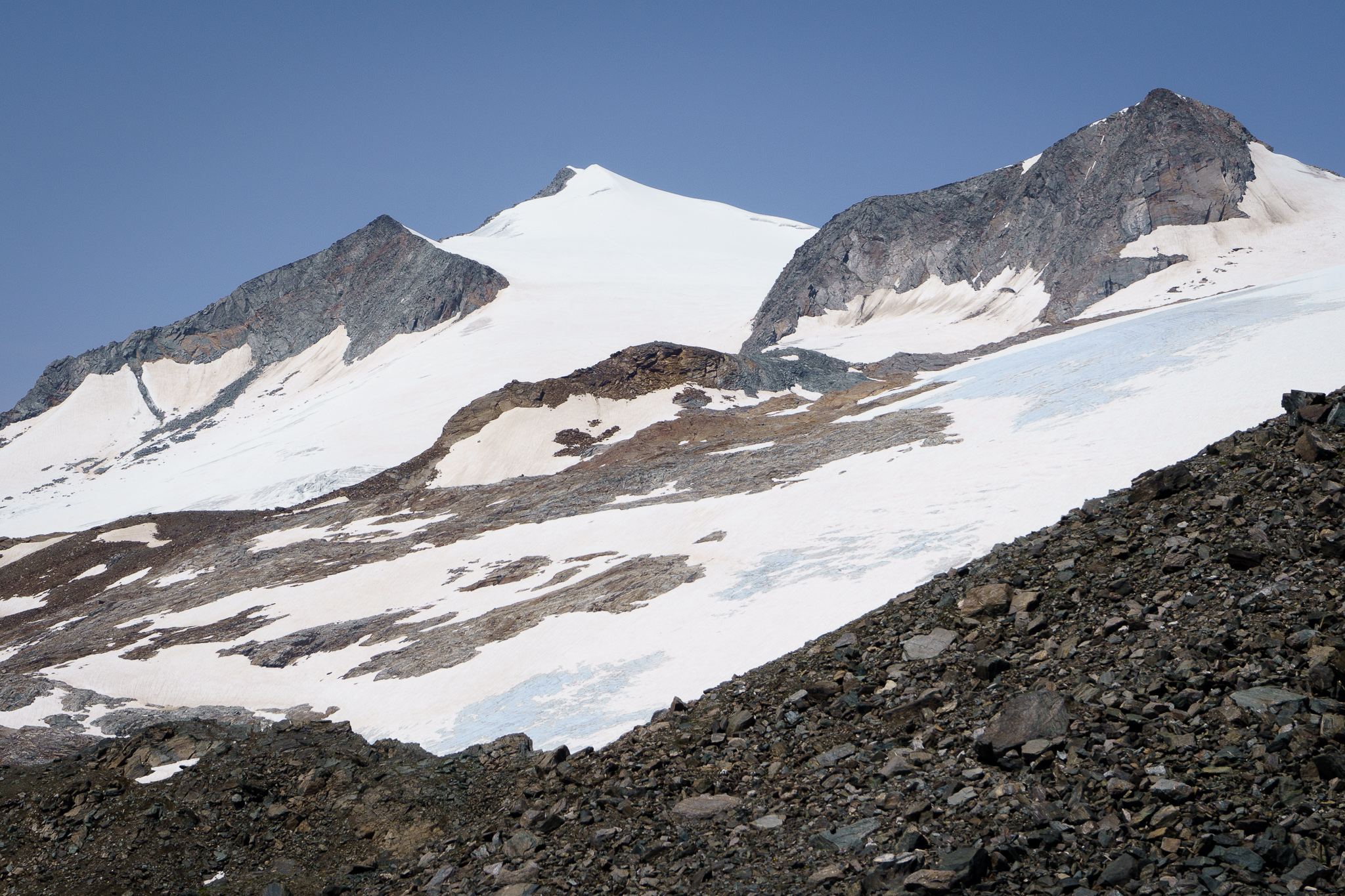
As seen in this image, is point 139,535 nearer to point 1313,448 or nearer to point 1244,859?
point 1313,448

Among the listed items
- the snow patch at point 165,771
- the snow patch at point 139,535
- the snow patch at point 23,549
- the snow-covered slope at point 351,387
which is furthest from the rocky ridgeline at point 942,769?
the snow-covered slope at point 351,387

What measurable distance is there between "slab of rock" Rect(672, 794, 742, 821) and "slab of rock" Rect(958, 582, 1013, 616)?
363cm

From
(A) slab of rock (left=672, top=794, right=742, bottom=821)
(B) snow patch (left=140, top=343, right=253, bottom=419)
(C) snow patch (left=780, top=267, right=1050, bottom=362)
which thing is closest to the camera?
(A) slab of rock (left=672, top=794, right=742, bottom=821)

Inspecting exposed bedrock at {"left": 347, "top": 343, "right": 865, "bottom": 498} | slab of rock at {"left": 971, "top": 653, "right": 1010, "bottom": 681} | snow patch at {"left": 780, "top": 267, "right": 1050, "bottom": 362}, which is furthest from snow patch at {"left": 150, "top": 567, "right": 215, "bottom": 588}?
snow patch at {"left": 780, "top": 267, "right": 1050, "bottom": 362}

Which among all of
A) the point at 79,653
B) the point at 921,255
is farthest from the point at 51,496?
the point at 921,255

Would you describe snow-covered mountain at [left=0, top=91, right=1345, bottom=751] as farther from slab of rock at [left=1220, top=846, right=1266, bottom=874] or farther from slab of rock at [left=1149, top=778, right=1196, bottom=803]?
slab of rock at [left=1220, top=846, right=1266, bottom=874]

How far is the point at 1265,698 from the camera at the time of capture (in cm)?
697

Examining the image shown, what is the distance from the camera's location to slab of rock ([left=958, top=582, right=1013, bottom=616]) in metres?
10.1

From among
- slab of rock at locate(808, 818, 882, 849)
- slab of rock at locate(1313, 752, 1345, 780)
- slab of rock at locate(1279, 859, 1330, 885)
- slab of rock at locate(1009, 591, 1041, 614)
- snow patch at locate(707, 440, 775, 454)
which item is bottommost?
slab of rock at locate(1279, 859, 1330, 885)

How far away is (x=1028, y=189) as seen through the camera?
89125 mm

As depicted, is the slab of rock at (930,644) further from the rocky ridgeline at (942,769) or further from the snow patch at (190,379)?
the snow patch at (190,379)

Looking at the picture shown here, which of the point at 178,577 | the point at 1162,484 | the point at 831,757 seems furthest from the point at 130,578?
the point at 1162,484

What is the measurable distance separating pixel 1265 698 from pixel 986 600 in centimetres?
338

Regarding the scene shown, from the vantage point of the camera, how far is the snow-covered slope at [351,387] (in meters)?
64.4
